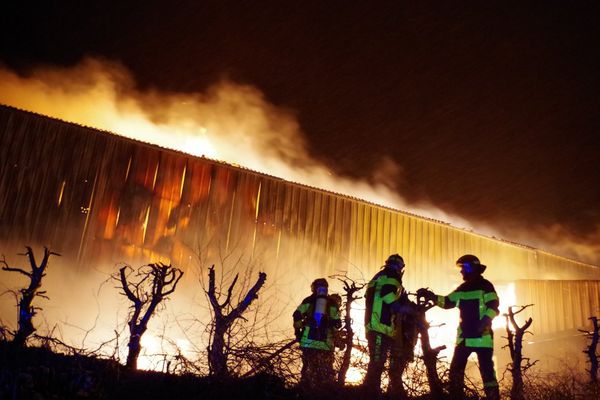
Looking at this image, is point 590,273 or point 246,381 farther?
point 590,273

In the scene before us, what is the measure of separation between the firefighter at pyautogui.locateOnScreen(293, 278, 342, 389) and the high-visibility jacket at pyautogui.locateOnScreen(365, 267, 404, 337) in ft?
2.34

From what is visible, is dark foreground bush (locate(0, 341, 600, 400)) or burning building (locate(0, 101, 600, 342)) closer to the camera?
dark foreground bush (locate(0, 341, 600, 400))

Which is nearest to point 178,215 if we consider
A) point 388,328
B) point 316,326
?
point 316,326

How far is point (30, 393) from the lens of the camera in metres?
3.52

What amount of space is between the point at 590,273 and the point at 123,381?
26250 mm

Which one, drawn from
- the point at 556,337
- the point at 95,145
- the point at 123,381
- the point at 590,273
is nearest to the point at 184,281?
the point at 95,145

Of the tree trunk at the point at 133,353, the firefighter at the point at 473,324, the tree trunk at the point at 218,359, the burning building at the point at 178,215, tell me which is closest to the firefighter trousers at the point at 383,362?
the firefighter at the point at 473,324

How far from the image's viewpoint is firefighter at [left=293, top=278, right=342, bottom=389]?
5.87 metres

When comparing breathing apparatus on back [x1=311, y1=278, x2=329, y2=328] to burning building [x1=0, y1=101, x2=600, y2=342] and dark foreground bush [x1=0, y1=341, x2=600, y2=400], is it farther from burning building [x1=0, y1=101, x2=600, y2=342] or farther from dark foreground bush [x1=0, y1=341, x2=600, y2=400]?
burning building [x1=0, y1=101, x2=600, y2=342]

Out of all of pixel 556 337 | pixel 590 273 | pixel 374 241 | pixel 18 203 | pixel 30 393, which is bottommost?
pixel 30 393

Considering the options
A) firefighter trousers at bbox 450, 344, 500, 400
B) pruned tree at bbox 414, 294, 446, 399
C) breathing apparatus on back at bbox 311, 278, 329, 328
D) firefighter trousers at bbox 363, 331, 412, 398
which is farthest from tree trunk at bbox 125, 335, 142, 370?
firefighter trousers at bbox 450, 344, 500, 400

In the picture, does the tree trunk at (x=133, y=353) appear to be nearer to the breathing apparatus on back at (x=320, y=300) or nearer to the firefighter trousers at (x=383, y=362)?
the breathing apparatus on back at (x=320, y=300)

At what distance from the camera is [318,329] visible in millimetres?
6246

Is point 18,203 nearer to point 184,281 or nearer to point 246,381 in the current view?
point 184,281
